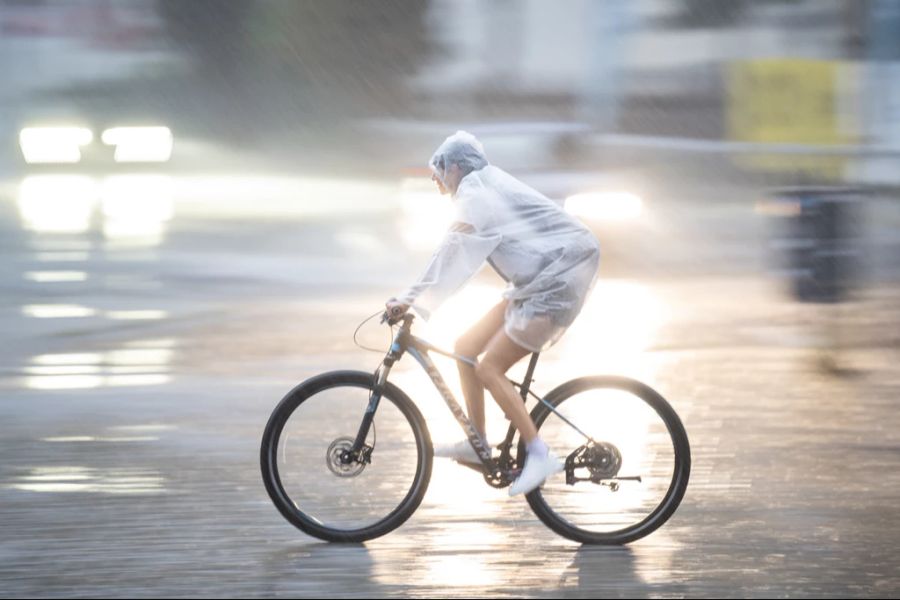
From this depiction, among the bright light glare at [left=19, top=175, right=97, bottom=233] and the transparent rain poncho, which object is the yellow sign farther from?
the transparent rain poncho

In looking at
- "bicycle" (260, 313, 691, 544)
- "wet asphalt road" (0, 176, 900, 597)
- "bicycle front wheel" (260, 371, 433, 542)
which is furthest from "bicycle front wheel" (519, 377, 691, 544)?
"bicycle front wheel" (260, 371, 433, 542)

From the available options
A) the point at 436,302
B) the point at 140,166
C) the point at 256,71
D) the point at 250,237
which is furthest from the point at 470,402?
the point at 256,71

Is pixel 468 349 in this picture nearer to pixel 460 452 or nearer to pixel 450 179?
pixel 460 452

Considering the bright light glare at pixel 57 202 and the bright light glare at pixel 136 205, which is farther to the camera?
the bright light glare at pixel 57 202

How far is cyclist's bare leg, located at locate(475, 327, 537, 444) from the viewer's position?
249 inches

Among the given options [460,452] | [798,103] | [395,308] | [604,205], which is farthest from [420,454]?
[798,103]

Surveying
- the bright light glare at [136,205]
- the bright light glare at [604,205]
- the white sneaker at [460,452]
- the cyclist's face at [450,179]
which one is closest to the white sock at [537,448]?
the white sneaker at [460,452]

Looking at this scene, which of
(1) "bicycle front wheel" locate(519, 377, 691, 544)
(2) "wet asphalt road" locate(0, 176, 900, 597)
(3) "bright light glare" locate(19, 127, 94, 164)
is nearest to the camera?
(2) "wet asphalt road" locate(0, 176, 900, 597)

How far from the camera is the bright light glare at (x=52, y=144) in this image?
29219mm

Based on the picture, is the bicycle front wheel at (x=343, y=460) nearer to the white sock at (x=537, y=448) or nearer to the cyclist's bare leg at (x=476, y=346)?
the cyclist's bare leg at (x=476, y=346)

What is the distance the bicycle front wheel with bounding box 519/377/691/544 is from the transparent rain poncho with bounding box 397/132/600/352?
0.33m

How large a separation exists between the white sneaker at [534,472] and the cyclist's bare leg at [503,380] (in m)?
0.09

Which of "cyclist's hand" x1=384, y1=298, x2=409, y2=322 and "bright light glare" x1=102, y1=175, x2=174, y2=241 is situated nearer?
"cyclist's hand" x1=384, y1=298, x2=409, y2=322

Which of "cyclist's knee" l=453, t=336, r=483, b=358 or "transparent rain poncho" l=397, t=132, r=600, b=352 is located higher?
"transparent rain poncho" l=397, t=132, r=600, b=352
